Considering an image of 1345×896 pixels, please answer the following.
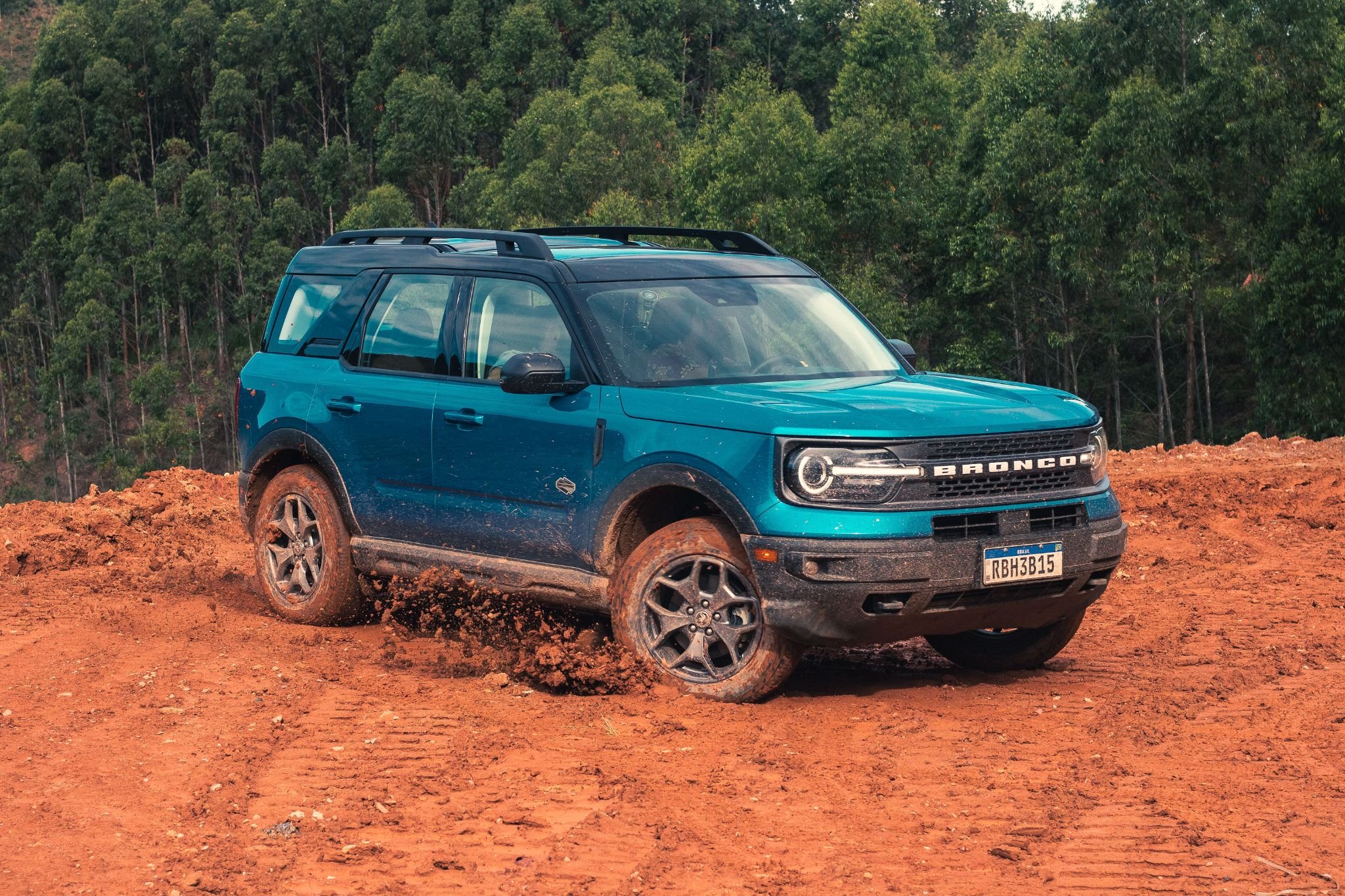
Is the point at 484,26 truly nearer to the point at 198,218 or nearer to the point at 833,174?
the point at 198,218

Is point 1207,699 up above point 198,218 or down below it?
below

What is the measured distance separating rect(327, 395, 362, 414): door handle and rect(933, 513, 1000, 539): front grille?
322 cm

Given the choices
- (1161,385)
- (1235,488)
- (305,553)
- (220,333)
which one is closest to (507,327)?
(305,553)

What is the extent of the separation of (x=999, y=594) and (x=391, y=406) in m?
3.17

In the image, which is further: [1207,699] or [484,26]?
[484,26]

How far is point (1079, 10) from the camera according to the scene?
48.6 meters

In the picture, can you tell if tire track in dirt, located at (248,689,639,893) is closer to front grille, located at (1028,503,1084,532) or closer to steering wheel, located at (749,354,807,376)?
steering wheel, located at (749,354,807,376)

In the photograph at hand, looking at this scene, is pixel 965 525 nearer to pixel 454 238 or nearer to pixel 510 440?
pixel 510 440

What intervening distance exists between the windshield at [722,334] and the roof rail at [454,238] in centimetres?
42

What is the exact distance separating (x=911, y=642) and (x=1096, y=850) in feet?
11.3

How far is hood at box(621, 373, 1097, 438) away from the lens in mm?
5941

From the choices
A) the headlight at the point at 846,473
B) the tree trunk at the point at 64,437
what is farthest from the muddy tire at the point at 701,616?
the tree trunk at the point at 64,437

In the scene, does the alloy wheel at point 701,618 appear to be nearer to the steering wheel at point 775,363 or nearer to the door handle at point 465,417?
the steering wheel at point 775,363

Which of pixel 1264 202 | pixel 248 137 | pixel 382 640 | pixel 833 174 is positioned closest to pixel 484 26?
pixel 248 137
